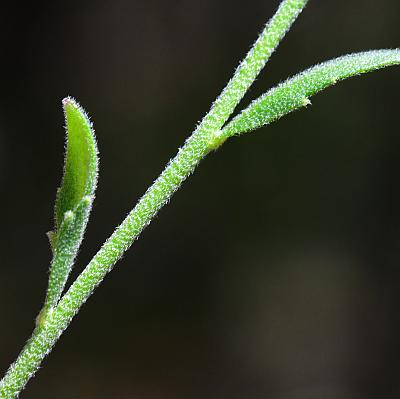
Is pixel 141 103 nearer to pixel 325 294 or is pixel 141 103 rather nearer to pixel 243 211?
pixel 243 211

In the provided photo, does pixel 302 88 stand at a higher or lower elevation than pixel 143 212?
higher

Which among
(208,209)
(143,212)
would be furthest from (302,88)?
(208,209)

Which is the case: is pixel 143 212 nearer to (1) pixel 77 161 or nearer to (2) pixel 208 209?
(1) pixel 77 161

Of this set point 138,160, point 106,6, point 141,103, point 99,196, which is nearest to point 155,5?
point 106,6

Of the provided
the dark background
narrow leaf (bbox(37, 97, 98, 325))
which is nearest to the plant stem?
narrow leaf (bbox(37, 97, 98, 325))

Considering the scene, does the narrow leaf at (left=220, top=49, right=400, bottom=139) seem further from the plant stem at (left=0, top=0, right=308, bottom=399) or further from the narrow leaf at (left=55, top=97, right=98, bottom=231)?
the narrow leaf at (left=55, top=97, right=98, bottom=231)
